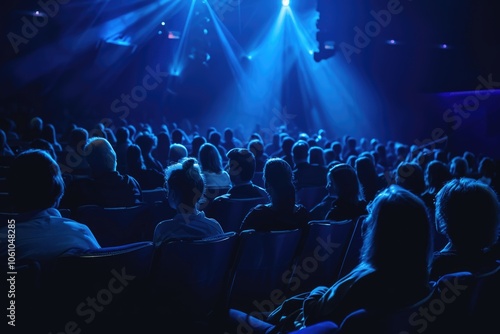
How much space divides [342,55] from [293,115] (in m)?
4.11

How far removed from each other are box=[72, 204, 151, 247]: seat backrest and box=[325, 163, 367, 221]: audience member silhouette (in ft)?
5.32

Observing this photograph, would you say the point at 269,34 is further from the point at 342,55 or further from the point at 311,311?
the point at 311,311

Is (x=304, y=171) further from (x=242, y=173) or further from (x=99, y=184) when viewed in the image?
(x=99, y=184)

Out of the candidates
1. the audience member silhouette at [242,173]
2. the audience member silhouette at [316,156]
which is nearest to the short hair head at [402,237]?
the audience member silhouette at [242,173]

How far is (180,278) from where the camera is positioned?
242cm

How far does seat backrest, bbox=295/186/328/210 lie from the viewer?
214 inches

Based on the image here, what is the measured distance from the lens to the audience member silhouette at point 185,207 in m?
2.77

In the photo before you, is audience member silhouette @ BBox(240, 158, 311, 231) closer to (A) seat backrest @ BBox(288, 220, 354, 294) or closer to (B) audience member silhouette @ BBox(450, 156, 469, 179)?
(A) seat backrest @ BBox(288, 220, 354, 294)

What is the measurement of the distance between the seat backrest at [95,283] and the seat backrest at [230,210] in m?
1.89

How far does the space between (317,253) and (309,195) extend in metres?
2.35

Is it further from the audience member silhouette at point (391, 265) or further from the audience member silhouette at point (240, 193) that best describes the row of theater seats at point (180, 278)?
the audience member silhouette at point (240, 193)

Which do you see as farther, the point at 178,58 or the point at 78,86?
the point at 178,58

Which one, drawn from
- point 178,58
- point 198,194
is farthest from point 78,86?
point 198,194

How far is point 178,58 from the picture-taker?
62.2 feet
